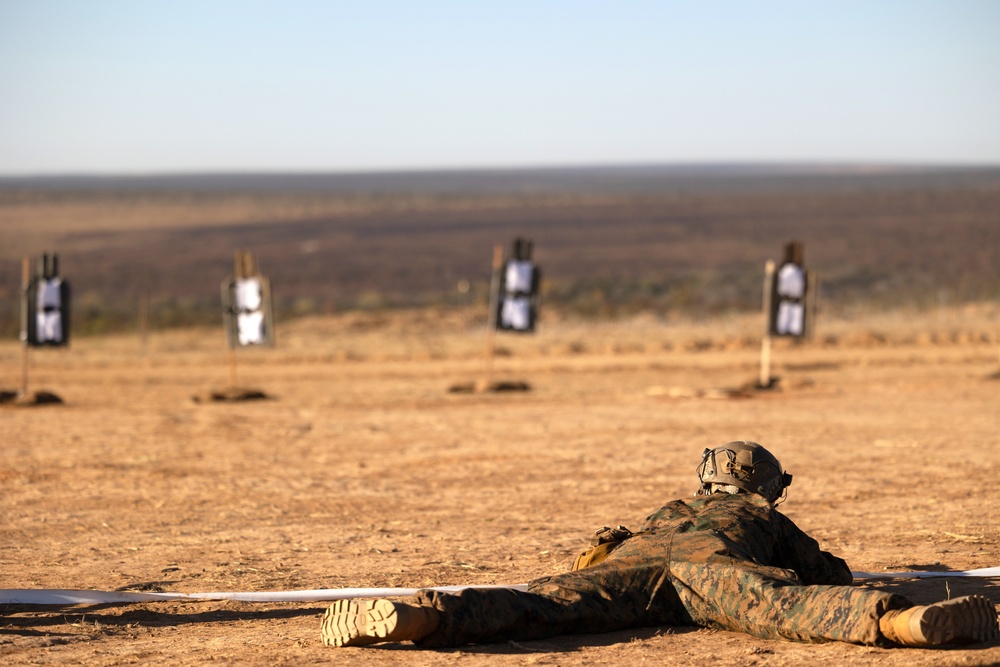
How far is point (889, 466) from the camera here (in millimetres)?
12109

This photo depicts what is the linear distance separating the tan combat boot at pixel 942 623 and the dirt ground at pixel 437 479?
0.12m

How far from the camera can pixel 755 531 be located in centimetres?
657

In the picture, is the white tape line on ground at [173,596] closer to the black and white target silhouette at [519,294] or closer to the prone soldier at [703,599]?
the prone soldier at [703,599]

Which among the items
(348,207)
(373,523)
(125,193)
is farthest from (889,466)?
(125,193)

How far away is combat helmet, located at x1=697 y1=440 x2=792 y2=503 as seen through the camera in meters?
7.01

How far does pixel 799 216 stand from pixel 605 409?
70.5 m

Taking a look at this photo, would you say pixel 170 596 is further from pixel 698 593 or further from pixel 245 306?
pixel 245 306

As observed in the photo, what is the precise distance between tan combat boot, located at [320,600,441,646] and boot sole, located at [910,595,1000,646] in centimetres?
228

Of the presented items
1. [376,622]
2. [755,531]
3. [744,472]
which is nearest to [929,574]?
[744,472]

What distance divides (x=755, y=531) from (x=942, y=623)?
134cm

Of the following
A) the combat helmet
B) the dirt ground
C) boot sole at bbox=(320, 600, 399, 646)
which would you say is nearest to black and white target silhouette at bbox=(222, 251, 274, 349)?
the dirt ground

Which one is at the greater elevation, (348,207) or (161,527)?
(348,207)

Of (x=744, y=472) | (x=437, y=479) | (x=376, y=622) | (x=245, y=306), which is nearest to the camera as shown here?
(x=376, y=622)

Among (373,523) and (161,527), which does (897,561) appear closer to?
(373,523)
